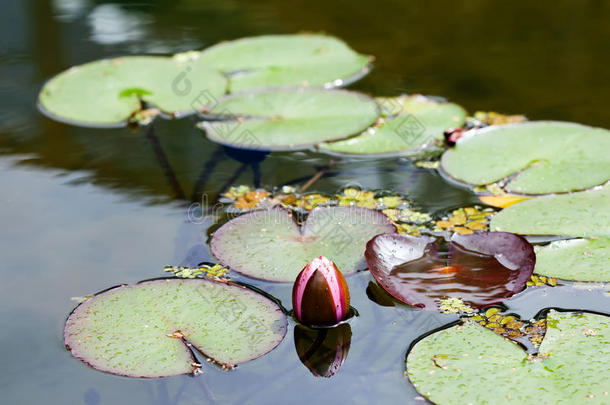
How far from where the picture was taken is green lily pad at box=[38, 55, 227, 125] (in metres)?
2.79

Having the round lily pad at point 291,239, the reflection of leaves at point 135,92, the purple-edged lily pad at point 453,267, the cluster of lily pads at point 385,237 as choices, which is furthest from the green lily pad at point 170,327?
the reflection of leaves at point 135,92

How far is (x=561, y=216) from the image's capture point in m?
2.00

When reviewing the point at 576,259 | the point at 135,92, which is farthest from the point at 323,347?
the point at 135,92

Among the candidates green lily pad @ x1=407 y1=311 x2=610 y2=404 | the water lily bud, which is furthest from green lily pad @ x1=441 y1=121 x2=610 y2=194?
the water lily bud

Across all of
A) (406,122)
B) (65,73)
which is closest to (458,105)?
(406,122)

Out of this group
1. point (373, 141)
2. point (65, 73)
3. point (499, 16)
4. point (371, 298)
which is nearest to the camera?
point (371, 298)

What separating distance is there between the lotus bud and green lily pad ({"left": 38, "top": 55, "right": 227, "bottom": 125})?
144cm

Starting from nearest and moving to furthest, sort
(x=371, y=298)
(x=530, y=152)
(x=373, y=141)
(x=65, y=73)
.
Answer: (x=371, y=298) → (x=530, y=152) → (x=373, y=141) → (x=65, y=73)

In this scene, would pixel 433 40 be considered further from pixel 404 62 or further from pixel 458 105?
pixel 458 105

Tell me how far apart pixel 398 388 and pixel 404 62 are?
2103 millimetres

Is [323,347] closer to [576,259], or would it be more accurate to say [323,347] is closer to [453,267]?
[453,267]

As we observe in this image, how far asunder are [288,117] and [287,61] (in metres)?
0.62

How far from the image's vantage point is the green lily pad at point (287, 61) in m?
3.02

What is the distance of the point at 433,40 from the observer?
11.4 feet
